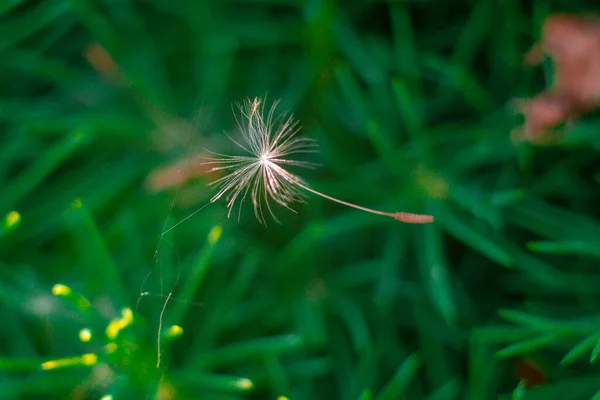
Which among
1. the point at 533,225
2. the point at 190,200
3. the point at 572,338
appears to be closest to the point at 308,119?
the point at 190,200

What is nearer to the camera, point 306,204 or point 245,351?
point 245,351

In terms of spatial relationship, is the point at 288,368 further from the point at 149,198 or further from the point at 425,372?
the point at 149,198

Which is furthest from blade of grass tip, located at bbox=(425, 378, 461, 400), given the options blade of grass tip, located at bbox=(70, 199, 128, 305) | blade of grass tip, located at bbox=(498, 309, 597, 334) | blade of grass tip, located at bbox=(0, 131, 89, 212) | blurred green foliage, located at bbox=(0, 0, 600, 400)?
blade of grass tip, located at bbox=(0, 131, 89, 212)

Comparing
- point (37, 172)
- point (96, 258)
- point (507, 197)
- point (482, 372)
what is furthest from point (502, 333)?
point (37, 172)

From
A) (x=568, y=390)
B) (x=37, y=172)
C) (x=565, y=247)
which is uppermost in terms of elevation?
(x=37, y=172)

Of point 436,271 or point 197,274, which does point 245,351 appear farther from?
point 436,271

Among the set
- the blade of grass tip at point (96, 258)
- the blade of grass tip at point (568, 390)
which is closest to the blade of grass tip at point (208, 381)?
the blade of grass tip at point (96, 258)

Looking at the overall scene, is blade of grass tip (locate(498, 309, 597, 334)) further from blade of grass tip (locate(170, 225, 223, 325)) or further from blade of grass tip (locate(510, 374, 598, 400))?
blade of grass tip (locate(170, 225, 223, 325))

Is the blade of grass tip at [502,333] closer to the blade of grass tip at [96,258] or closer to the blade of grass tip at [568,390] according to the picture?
the blade of grass tip at [568,390]
